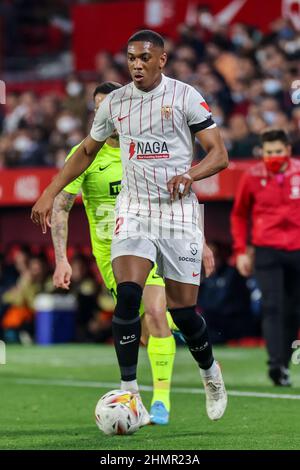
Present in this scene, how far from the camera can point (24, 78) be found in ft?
80.8

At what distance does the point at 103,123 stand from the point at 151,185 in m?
0.50

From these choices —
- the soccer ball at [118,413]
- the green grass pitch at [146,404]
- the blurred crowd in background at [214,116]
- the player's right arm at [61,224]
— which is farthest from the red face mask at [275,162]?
the blurred crowd in background at [214,116]

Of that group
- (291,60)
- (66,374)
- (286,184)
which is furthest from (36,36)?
(286,184)

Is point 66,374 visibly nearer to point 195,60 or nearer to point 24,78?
point 195,60

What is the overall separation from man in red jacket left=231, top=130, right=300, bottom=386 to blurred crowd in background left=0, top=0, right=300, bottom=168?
13.2 feet

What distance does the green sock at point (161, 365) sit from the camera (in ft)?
27.8

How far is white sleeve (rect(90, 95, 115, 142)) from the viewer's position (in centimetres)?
778

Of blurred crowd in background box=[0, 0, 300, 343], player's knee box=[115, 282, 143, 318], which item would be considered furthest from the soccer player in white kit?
blurred crowd in background box=[0, 0, 300, 343]

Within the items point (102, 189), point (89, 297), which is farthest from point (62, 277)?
point (89, 297)

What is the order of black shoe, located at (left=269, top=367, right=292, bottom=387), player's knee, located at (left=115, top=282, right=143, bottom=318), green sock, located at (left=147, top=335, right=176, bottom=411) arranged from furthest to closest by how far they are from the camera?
1. black shoe, located at (left=269, top=367, right=292, bottom=387)
2. green sock, located at (left=147, top=335, right=176, bottom=411)
3. player's knee, located at (left=115, top=282, right=143, bottom=318)

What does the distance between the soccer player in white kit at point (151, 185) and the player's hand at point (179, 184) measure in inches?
3.8

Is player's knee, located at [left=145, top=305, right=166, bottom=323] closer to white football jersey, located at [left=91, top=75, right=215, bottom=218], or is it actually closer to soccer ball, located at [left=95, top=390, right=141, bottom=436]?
white football jersey, located at [left=91, top=75, right=215, bottom=218]

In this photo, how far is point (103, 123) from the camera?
25.6ft

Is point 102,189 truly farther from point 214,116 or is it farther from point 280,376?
point 214,116
